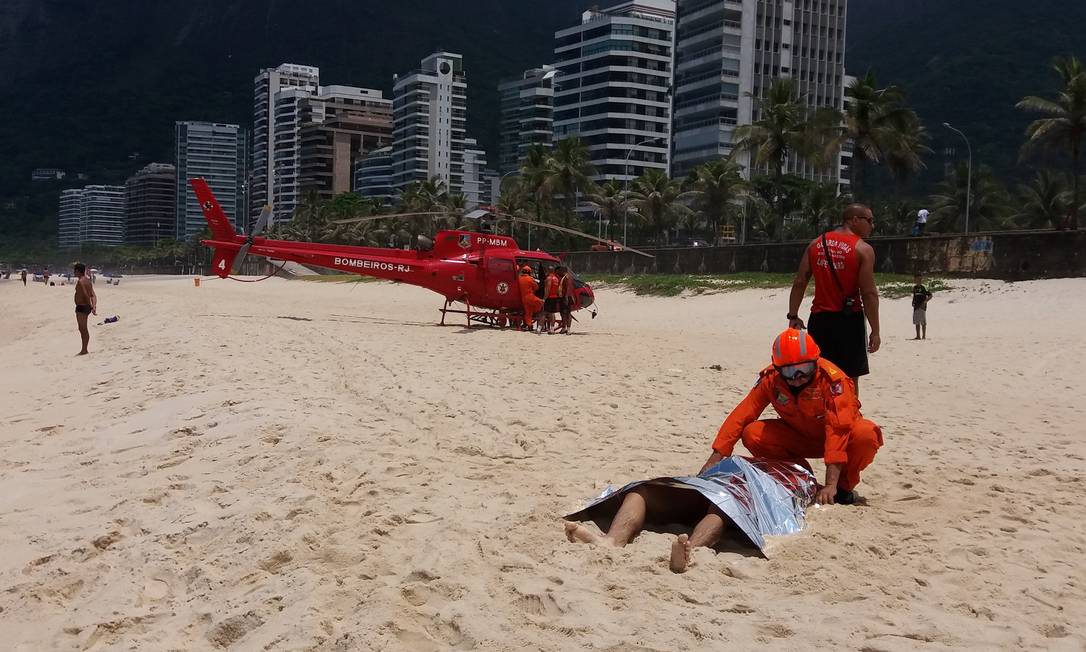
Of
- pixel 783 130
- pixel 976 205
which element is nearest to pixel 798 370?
pixel 783 130

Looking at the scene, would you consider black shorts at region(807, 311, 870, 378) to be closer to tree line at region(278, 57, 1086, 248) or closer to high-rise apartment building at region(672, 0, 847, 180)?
tree line at region(278, 57, 1086, 248)

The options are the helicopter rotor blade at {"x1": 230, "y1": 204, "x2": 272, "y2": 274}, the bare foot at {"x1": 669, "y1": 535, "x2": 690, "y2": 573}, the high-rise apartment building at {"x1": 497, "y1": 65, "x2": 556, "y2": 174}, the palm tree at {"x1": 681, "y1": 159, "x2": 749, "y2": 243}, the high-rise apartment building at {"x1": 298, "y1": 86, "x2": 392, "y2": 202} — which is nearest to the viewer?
the bare foot at {"x1": 669, "y1": 535, "x2": 690, "y2": 573}

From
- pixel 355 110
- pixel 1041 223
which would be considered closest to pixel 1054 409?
→ pixel 1041 223

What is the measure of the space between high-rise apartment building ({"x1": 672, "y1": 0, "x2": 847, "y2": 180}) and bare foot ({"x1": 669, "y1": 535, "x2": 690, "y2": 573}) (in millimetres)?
104432

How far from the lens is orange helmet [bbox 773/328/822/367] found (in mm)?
5477

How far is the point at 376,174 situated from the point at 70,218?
72.2 meters

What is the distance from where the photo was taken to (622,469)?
6766mm

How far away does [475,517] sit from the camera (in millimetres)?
5387

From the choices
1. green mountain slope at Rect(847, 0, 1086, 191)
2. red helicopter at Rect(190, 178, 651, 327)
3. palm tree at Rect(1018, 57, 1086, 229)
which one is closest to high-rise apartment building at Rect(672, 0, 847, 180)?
green mountain slope at Rect(847, 0, 1086, 191)

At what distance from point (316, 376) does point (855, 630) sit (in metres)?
7.93

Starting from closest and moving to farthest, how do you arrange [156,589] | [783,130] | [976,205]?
[156,589] → [783,130] → [976,205]

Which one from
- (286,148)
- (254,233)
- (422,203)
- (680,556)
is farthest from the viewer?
(286,148)

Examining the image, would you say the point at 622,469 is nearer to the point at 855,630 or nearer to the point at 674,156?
the point at 855,630

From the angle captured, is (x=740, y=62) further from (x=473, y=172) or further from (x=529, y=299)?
(x=529, y=299)
